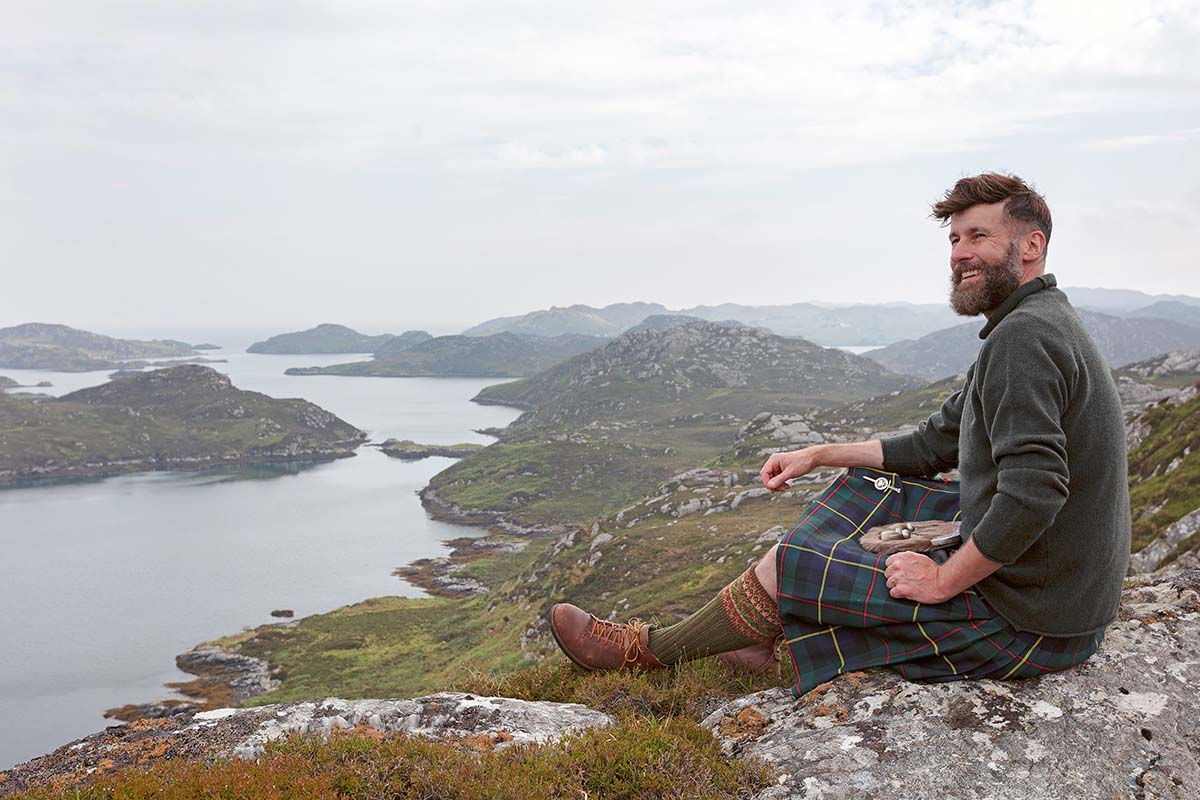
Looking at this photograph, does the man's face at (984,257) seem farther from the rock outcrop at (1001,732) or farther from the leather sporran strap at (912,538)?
the rock outcrop at (1001,732)

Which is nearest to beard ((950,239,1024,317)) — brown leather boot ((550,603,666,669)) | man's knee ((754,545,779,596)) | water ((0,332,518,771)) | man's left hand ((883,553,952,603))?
man's left hand ((883,553,952,603))

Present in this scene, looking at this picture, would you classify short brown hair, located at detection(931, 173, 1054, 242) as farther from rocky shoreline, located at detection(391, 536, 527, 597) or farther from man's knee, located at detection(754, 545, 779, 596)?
rocky shoreline, located at detection(391, 536, 527, 597)

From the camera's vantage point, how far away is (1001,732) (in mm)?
5398

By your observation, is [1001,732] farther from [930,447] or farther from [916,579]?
[930,447]

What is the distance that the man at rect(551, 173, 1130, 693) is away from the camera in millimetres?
4965

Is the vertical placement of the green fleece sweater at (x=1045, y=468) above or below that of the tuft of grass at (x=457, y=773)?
above

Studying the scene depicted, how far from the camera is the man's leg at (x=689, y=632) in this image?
6.93 metres

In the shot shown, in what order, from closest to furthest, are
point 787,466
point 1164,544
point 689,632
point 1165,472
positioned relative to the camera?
point 689,632 < point 787,466 < point 1164,544 < point 1165,472

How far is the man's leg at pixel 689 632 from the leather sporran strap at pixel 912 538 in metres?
0.98

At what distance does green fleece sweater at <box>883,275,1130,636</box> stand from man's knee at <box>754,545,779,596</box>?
1.80 metres

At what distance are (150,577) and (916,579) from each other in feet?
498

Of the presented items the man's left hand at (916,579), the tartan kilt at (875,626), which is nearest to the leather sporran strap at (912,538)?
the tartan kilt at (875,626)

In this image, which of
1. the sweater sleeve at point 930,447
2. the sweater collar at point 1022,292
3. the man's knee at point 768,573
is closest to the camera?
the sweater collar at point 1022,292

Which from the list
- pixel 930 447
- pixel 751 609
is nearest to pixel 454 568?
pixel 751 609
